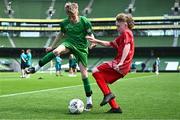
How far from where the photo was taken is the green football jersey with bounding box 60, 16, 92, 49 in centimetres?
922

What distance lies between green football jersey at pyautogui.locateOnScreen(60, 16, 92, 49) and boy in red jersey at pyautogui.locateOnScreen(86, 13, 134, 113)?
0.83 m

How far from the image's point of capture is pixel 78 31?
9.23m

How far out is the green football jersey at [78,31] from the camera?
9.22m

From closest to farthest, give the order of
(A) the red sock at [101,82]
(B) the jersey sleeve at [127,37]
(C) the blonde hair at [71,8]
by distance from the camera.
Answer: (B) the jersey sleeve at [127,37]
(A) the red sock at [101,82]
(C) the blonde hair at [71,8]

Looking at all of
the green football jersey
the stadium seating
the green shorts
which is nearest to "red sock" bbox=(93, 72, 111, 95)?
the green shorts

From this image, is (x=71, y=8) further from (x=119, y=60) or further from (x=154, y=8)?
(x=154, y=8)

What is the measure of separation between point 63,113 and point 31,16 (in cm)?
6196

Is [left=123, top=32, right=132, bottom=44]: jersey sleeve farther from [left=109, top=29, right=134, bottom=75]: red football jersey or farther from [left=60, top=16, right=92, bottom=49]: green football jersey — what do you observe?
[left=60, top=16, right=92, bottom=49]: green football jersey

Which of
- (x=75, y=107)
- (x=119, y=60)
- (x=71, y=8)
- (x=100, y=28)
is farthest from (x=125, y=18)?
(x=100, y=28)

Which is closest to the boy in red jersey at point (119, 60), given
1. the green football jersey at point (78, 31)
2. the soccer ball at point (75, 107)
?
the soccer ball at point (75, 107)

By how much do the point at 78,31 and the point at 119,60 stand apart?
4.64ft

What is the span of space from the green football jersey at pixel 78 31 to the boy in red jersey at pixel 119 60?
0.83 m

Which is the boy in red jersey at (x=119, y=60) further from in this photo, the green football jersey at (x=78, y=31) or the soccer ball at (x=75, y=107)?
the green football jersey at (x=78, y=31)

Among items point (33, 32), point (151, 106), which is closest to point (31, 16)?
point (33, 32)
